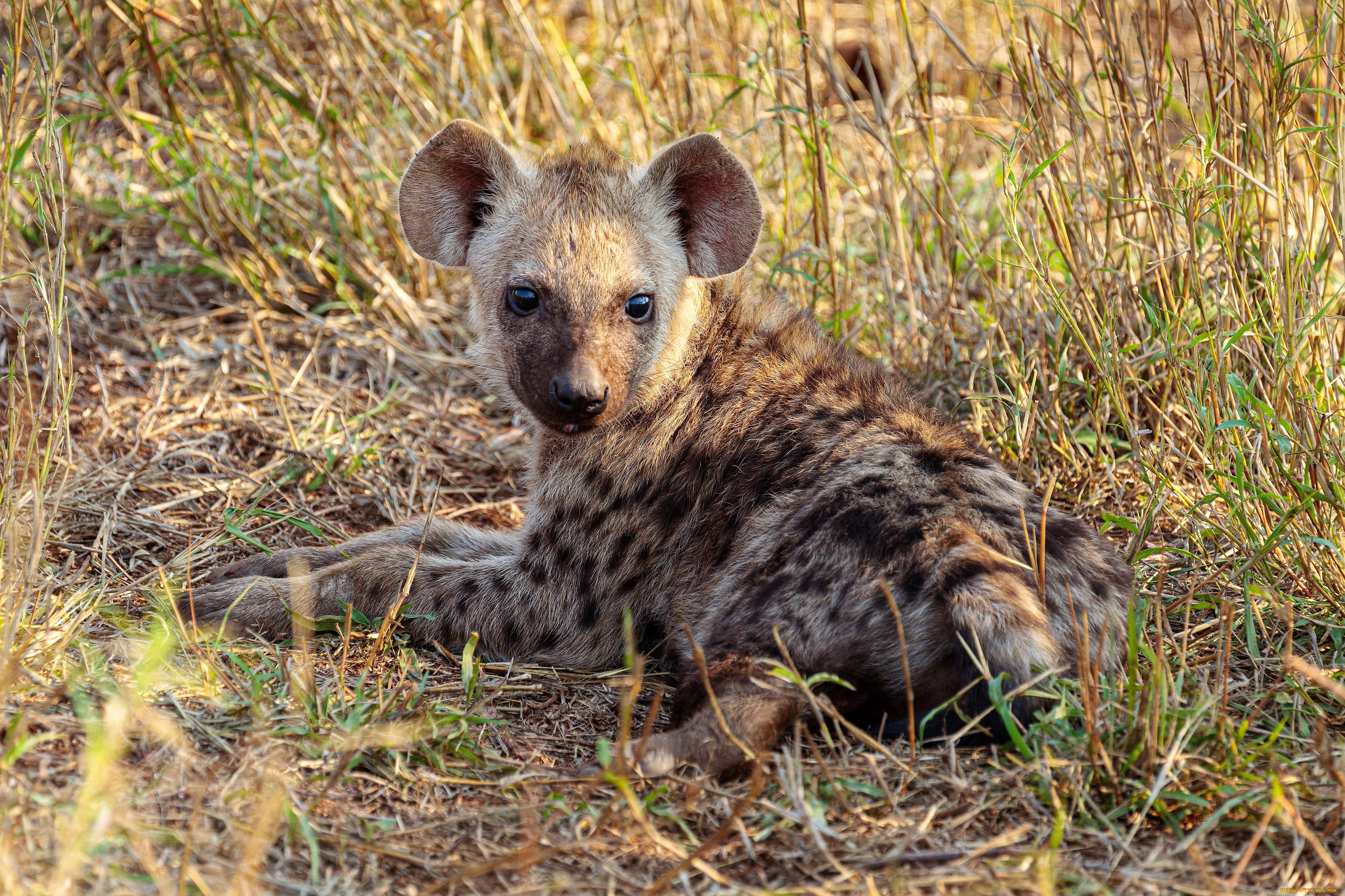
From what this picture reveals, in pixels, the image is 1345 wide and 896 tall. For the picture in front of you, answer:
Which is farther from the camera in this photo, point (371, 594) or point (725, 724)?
point (371, 594)

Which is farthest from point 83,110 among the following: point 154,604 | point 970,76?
point 970,76

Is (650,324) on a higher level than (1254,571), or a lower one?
higher

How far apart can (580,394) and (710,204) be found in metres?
0.79

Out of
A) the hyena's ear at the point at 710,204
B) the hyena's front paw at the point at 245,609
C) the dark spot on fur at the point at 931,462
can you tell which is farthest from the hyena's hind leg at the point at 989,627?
the hyena's front paw at the point at 245,609

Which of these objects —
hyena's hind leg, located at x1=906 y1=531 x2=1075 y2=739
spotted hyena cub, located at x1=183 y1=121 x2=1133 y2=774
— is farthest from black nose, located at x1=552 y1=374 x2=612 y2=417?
hyena's hind leg, located at x1=906 y1=531 x2=1075 y2=739

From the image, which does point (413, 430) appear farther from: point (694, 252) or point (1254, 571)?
point (1254, 571)

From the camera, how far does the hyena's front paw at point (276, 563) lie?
3.42 m

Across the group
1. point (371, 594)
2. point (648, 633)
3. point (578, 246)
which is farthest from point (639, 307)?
point (371, 594)

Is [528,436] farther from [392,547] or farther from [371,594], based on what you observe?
[371,594]

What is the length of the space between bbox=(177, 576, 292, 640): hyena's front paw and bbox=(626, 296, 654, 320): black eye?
1.18 metres

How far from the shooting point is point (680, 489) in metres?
3.32

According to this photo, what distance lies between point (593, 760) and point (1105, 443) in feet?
6.41

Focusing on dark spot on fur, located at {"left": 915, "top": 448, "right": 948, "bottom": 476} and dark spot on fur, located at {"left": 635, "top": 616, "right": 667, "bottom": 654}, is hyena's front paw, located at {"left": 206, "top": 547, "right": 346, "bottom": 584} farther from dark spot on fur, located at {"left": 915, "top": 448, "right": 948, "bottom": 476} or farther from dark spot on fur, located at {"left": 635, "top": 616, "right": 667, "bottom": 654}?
dark spot on fur, located at {"left": 915, "top": 448, "right": 948, "bottom": 476}

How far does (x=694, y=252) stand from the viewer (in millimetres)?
3545
